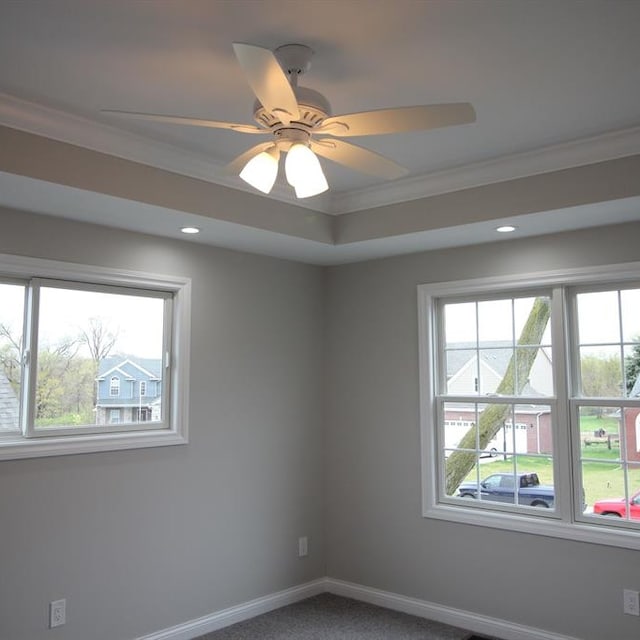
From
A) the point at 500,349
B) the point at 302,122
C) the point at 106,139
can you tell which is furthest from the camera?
the point at 500,349

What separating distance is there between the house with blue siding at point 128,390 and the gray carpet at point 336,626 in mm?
1330

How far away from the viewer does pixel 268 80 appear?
188cm

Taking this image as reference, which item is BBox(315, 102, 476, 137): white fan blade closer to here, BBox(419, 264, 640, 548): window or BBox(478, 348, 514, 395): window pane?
BBox(419, 264, 640, 548): window

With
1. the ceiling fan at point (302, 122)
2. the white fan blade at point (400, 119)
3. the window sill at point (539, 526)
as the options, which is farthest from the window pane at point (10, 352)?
the window sill at point (539, 526)

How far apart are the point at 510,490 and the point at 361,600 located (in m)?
1.28

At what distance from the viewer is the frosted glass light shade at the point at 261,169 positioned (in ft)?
7.52

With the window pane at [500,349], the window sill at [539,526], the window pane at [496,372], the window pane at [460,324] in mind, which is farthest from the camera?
the window pane at [460,324]

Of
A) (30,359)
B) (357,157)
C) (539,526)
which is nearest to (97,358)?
(30,359)

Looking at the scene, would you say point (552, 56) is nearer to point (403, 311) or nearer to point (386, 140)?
point (386, 140)

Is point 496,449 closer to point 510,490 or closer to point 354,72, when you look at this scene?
point 510,490

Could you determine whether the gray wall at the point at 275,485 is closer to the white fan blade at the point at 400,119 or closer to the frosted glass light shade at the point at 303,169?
the frosted glass light shade at the point at 303,169

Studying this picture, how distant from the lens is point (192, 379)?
406 cm

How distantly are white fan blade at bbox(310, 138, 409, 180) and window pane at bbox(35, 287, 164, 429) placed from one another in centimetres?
184

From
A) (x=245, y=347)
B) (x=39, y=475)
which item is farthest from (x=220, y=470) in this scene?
(x=39, y=475)
